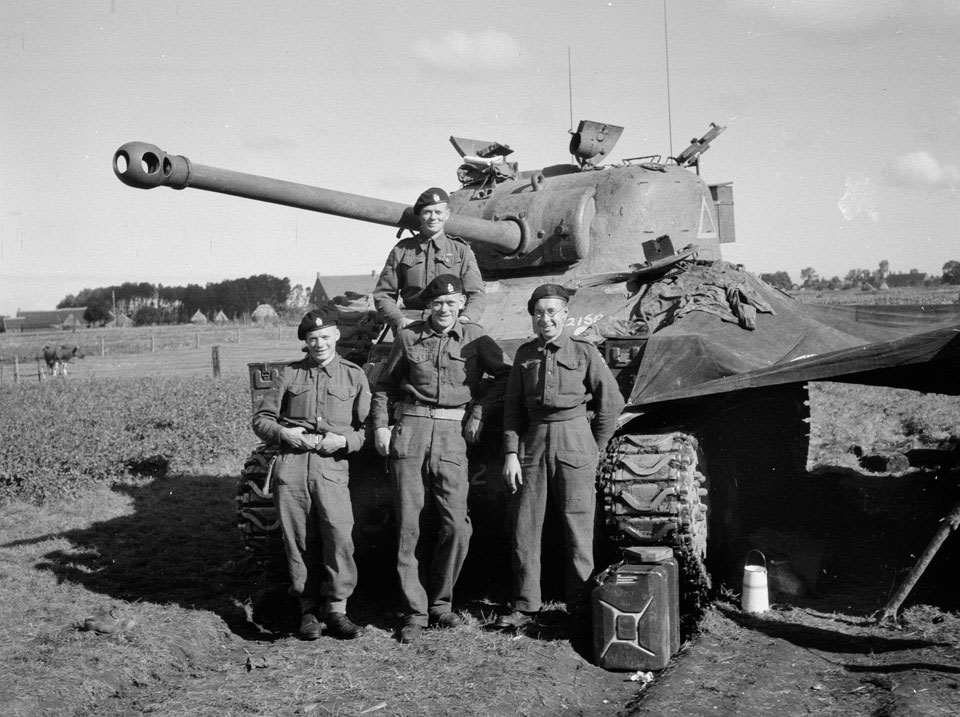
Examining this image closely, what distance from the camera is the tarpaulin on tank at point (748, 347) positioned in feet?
20.0

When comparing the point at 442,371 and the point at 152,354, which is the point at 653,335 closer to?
the point at 442,371

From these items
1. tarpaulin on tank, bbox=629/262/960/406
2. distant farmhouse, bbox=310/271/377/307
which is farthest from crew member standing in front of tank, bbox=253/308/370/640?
distant farmhouse, bbox=310/271/377/307

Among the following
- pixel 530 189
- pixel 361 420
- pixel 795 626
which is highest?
pixel 530 189

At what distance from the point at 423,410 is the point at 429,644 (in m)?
1.32

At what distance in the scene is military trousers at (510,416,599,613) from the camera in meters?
5.67

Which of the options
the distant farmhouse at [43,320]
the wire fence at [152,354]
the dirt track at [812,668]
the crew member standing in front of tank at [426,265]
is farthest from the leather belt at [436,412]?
the distant farmhouse at [43,320]

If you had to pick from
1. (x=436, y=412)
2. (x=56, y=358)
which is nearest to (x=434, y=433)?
(x=436, y=412)

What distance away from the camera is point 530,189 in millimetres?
8688

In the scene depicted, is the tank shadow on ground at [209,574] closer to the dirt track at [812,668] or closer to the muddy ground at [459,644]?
the muddy ground at [459,644]

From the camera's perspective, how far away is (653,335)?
21.0ft

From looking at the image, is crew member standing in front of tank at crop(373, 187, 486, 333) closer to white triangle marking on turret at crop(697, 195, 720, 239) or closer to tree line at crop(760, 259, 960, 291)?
white triangle marking on turret at crop(697, 195, 720, 239)

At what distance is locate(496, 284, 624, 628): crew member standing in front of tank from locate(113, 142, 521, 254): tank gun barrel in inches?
64.3

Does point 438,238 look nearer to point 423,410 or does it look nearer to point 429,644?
point 423,410

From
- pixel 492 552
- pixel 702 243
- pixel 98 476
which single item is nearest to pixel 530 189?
pixel 702 243
